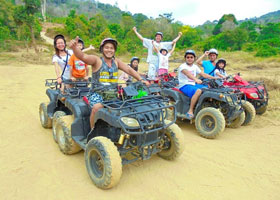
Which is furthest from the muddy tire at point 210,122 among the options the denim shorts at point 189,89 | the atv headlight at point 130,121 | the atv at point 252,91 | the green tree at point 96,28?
the green tree at point 96,28

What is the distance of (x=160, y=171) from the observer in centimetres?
369

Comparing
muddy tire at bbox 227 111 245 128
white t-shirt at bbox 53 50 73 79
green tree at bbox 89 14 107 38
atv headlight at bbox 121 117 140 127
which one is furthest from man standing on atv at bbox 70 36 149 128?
green tree at bbox 89 14 107 38

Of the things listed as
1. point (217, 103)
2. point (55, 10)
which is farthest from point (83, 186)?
point (55, 10)

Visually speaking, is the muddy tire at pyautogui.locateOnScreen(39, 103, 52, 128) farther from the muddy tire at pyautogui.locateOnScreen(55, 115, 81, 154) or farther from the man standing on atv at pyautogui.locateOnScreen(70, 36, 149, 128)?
the man standing on atv at pyautogui.locateOnScreen(70, 36, 149, 128)

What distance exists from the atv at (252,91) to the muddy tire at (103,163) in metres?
4.15

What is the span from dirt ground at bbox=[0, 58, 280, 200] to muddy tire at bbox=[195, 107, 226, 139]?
17cm

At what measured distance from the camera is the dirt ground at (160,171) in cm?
315

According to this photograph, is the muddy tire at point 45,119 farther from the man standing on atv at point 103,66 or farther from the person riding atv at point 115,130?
the man standing on atv at point 103,66

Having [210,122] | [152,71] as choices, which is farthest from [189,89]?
[152,71]

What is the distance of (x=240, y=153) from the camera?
4477 millimetres

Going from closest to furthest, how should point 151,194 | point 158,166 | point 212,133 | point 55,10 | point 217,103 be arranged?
point 151,194 < point 158,166 < point 212,133 < point 217,103 < point 55,10

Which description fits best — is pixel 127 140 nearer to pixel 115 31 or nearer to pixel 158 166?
pixel 158 166

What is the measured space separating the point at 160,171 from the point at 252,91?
3.93 meters

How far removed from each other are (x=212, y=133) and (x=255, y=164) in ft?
4.01
